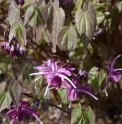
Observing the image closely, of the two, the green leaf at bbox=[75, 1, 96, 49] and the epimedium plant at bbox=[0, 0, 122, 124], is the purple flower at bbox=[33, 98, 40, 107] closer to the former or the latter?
the epimedium plant at bbox=[0, 0, 122, 124]

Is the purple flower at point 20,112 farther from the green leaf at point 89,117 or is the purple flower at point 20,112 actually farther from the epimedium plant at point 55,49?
the green leaf at point 89,117

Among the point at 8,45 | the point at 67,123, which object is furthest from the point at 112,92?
the point at 8,45

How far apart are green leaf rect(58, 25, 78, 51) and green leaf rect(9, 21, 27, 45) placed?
0.14 meters

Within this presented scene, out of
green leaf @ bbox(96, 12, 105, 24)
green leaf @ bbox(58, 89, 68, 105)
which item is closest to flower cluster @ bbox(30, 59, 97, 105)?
green leaf @ bbox(58, 89, 68, 105)

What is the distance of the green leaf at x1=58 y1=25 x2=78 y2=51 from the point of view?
1.29 m

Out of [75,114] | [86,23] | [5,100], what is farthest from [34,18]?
[75,114]

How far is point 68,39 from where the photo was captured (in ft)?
4.28

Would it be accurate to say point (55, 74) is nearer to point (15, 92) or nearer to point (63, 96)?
point (15, 92)

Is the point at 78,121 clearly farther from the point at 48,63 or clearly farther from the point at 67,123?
the point at 67,123

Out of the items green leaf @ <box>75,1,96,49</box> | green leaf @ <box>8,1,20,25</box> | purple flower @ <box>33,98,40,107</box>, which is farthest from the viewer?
purple flower @ <box>33,98,40,107</box>

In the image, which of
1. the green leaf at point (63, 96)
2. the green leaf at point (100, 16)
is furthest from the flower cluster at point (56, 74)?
the green leaf at point (100, 16)

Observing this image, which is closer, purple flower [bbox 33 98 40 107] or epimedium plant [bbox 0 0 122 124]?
epimedium plant [bbox 0 0 122 124]

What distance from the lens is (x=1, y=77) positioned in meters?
2.90

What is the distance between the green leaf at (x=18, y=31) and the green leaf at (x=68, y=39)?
14 centimetres
